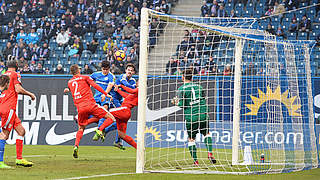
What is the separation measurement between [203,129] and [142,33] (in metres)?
2.48

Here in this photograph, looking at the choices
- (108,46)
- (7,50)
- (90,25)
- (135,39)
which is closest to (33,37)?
(7,50)

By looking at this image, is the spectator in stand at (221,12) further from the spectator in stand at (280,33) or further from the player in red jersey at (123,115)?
the player in red jersey at (123,115)

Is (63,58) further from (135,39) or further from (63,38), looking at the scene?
(135,39)

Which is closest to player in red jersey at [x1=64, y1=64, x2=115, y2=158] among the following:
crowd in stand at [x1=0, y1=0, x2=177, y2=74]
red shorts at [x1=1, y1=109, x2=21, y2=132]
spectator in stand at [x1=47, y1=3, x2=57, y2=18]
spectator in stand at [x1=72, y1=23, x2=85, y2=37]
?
red shorts at [x1=1, y1=109, x2=21, y2=132]

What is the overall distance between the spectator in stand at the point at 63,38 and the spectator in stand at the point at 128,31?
2.60m

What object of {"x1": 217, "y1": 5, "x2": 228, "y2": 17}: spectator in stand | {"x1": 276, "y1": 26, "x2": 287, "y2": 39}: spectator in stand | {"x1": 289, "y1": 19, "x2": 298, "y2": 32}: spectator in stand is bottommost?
{"x1": 276, "y1": 26, "x2": 287, "y2": 39}: spectator in stand

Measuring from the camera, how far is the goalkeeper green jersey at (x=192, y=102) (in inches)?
379

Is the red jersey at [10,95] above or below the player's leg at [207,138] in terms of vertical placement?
above

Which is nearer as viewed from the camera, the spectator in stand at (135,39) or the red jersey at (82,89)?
the red jersey at (82,89)

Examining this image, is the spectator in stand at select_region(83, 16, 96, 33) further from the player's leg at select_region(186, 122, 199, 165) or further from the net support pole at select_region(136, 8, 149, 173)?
the net support pole at select_region(136, 8, 149, 173)

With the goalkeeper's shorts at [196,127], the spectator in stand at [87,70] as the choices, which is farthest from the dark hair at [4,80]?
the spectator in stand at [87,70]

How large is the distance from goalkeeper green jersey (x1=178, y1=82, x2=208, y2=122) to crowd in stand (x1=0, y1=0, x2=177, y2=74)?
33.1 ft

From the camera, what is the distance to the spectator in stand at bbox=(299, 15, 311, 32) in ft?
63.4

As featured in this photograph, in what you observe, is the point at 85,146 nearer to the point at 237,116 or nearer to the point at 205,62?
the point at 205,62
